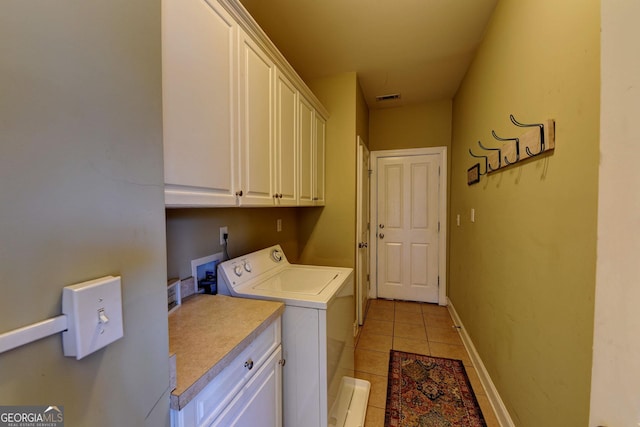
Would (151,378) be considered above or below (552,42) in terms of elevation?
below

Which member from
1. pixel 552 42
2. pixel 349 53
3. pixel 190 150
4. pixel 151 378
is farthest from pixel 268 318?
pixel 349 53

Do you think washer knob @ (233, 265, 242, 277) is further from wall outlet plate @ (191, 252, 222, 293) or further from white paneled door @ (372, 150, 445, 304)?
white paneled door @ (372, 150, 445, 304)

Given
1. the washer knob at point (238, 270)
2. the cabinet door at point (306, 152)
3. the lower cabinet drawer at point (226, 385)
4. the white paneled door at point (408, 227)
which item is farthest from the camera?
the white paneled door at point (408, 227)

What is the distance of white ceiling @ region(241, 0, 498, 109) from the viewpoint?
173cm

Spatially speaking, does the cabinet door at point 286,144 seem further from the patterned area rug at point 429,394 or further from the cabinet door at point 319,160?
the patterned area rug at point 429,394

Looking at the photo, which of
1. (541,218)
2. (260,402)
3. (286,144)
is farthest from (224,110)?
(541,218)

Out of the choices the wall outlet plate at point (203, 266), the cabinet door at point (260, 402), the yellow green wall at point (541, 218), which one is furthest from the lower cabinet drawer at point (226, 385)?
the yellow green wall at point (541, 218)

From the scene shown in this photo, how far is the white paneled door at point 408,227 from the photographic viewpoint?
342 centimetres

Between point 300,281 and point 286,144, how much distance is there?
2.99 feet

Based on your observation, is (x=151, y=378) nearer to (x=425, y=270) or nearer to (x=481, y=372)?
(x=481, y=372)

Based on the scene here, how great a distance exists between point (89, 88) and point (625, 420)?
3.39 ft

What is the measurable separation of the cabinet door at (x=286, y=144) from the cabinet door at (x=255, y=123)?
76mm

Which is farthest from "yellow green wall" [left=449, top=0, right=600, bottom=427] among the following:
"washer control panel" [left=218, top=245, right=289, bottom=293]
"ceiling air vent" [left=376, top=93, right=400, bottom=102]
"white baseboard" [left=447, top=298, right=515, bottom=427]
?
"washer control panel" [left=218, top=245, right=289, bottom=293]

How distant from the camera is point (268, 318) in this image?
1.09 meters
